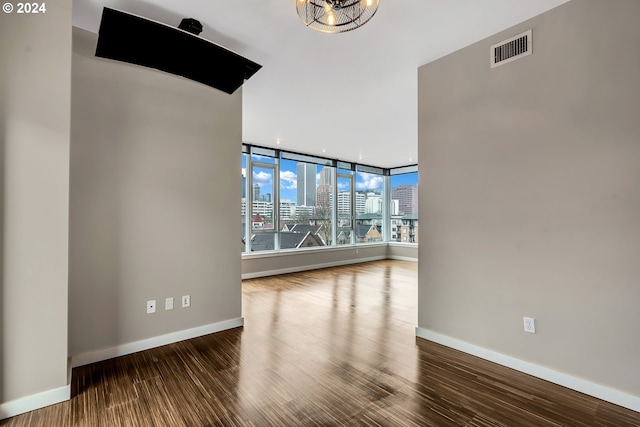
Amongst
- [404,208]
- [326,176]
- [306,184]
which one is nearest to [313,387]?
[306,184]

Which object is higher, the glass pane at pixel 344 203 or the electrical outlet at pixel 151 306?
the glass pane at pixel 344 203

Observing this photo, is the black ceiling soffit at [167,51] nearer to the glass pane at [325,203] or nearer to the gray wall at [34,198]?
the gray wall at [34,198]

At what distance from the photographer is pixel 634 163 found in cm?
202

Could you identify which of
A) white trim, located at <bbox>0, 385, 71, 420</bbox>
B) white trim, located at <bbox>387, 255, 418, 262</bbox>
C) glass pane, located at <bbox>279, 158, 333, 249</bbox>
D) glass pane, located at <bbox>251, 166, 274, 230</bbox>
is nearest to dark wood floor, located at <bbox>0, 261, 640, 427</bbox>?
white trim, located at <bbox>0, 385, 71, 420</bbox>

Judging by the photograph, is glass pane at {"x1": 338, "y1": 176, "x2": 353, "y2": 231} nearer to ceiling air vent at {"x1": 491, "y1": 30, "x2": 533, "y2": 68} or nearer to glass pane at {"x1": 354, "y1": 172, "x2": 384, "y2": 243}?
glass pane at {"x1": 354, "y1": 172, "x2": 384, "y2": 243}

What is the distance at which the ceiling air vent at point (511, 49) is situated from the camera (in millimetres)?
2506

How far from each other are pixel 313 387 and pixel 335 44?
114 inches

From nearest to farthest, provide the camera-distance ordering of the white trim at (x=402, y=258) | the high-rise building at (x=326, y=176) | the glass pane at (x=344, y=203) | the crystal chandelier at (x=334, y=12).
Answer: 1. the crystal chandelier at (x=334, y=12)
2. the high-rise building at (x=326, y=176)
3. the glass pane at (x=344, y=203)
4. the white trim at (x=402, y=258)

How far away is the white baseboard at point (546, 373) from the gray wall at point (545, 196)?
0.15ft

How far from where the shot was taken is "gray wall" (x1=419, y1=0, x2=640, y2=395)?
2066 millimetres

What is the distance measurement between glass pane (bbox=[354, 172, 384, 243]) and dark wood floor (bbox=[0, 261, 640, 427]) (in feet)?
18.6

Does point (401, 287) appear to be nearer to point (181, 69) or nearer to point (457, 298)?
point (457, 298)

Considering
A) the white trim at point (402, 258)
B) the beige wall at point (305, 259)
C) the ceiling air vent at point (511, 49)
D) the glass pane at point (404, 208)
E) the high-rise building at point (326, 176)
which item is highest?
the ceiling air vent at point (511, 49)

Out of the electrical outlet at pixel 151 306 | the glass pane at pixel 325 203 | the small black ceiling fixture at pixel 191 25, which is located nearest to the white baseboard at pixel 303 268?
the glass pane at pixel 325 203
